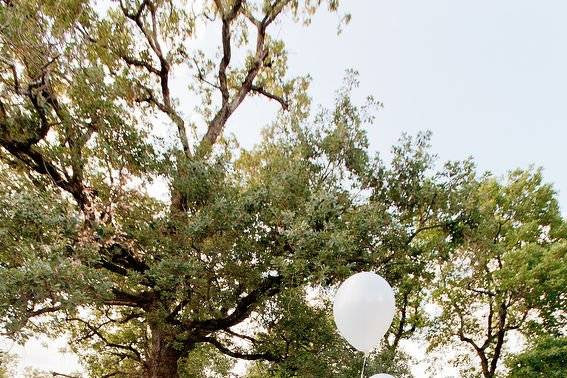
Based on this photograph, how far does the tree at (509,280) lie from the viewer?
9711 millimetres

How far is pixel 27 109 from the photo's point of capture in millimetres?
5426

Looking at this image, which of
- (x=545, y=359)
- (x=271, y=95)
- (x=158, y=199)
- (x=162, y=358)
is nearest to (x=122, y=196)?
(x=158, y=199)

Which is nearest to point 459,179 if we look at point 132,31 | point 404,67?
point 404,67

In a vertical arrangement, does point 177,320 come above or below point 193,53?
below

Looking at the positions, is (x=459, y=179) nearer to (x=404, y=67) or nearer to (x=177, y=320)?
(x=404, y=67)

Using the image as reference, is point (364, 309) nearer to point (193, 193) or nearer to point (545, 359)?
point (193, 193)

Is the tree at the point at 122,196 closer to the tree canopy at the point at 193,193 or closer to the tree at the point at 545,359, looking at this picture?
the tree canopy at the point at 193,193

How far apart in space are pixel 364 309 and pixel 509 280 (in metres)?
7.96

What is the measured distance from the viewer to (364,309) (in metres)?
3.38

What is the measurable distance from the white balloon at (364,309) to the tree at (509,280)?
22.4 feet

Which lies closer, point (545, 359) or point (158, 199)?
point (158, 199)

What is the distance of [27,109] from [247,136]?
4.26 meters

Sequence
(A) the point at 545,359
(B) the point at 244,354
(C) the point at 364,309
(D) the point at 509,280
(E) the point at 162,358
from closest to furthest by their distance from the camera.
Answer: (C) the point at 364,309 → (E) the point at 162,358 → (B) the point at 244,354 → (A) the point at 545,359 → (D) the point at 509,280

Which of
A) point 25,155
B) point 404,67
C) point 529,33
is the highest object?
point 529,33
